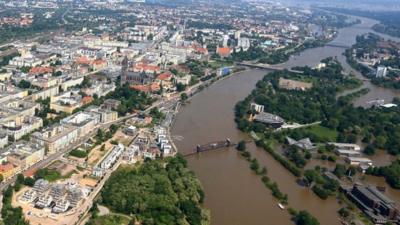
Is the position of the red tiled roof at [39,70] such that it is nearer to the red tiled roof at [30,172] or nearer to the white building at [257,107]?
the white building at [257,107]

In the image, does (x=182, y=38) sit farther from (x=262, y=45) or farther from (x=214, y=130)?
(x=214, y=130)

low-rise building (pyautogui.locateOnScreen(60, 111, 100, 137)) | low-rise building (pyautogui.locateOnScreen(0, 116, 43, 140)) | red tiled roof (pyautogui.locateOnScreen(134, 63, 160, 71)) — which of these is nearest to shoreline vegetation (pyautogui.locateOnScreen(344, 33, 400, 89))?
red tiled roof (pyautogui.locateOnScreen(134, 63, 160, 71))

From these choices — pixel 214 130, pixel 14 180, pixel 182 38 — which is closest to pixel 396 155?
pixel 214 130

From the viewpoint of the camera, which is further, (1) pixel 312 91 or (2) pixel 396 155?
(1) pixel 312 91

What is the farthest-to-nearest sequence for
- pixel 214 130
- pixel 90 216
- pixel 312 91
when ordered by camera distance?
pixel 312 91, pixel 214 130, pixel 90 216

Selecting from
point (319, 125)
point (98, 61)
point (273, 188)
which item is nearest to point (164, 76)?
Result: point (98, 61)

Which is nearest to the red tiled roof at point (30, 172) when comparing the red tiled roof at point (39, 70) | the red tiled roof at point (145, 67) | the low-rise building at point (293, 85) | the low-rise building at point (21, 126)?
the low-rise building at point (21, 126)
